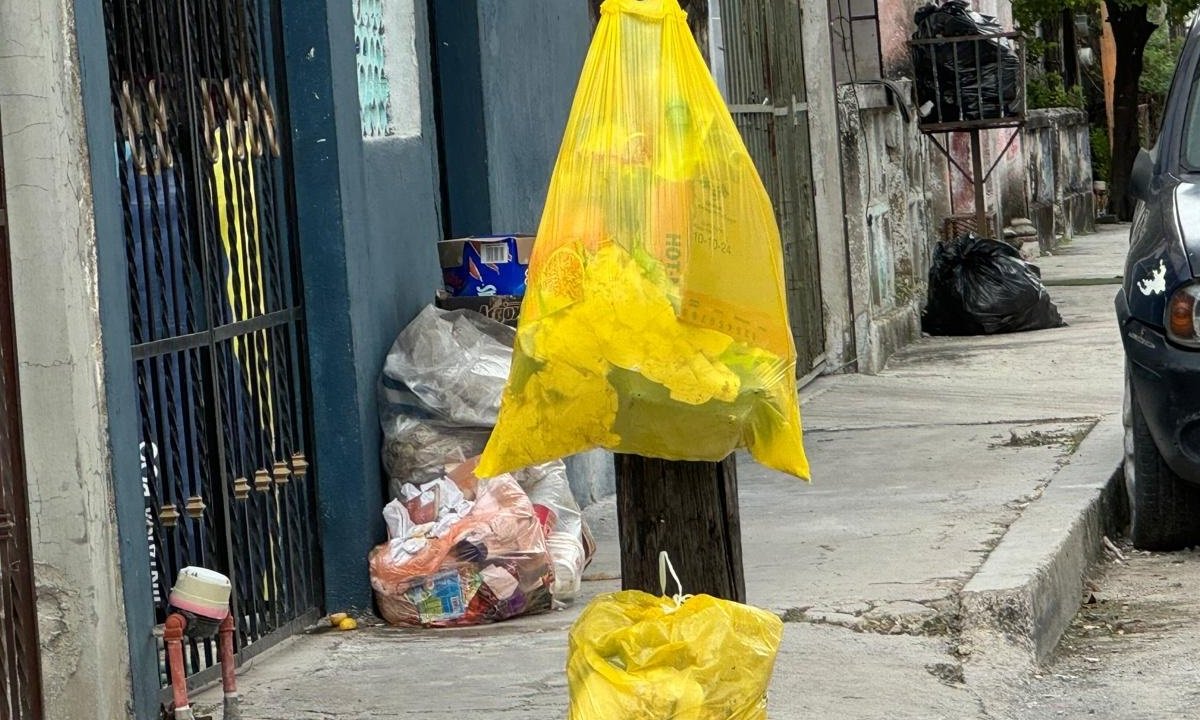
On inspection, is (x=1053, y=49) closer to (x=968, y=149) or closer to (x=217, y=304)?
(x=968, y=149)

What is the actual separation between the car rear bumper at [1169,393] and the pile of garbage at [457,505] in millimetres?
1919

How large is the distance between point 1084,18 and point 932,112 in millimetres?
16689

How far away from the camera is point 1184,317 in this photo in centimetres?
615

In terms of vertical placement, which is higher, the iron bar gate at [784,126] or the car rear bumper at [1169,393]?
the iron bar gate at [784,126]

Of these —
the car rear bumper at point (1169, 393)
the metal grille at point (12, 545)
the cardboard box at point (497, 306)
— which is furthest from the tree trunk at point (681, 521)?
the car rear bumper at point (1169, 393)

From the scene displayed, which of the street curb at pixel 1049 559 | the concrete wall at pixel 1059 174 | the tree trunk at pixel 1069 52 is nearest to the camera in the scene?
the street curb at pixel 1049 559

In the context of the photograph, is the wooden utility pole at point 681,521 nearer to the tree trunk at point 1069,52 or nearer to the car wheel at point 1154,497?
the car wheel at point 1154,497

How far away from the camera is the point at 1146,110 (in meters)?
32.6

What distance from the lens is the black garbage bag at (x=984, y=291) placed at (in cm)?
1326

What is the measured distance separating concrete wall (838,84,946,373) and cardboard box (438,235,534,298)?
5134 millimetres

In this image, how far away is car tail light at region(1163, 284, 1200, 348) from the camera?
20.1 ft

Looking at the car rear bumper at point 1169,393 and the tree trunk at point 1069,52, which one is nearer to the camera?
the car rear bumper at point 1169,393

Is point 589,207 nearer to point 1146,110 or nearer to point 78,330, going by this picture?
point 78,330

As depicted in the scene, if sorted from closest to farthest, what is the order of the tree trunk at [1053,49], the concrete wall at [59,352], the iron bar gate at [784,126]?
the concrete wall at [59,352] → the iron bar gate at [784,126] → the tree trunk at [1053,49]
